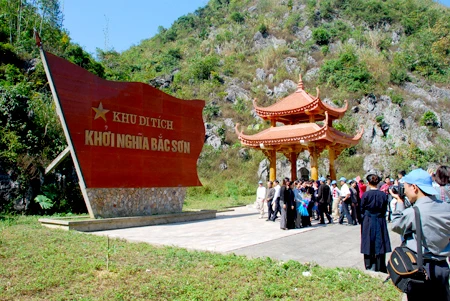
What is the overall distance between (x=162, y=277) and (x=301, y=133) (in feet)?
38.9

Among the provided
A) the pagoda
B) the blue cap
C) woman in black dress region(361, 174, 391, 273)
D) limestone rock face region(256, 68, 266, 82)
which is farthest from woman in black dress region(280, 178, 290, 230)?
limestone rock face region(256, 68, 266, 82)

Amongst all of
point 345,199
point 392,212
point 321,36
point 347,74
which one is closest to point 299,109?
point 345,199

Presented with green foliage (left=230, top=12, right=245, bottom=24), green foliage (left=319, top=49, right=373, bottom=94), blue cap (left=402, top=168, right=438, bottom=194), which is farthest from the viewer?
green foliage (left=230, top=12, right=245, bottom=24)

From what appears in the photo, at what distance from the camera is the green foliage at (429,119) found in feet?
99.9

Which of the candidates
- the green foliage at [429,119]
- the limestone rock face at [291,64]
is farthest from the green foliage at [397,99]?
the limestone rock face at [291,64]

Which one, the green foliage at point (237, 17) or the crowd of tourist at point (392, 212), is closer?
the crowd of tourist at point (392, 212)

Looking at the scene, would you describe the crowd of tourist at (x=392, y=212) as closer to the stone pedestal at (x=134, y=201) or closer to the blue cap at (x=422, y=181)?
the blue cap at (x=422, y=181)

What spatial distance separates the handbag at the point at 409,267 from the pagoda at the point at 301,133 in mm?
12455

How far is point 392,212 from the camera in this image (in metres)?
3.30

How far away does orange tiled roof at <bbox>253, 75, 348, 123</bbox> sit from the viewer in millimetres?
15863

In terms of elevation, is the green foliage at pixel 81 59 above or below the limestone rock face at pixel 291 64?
below

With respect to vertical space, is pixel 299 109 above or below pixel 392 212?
above

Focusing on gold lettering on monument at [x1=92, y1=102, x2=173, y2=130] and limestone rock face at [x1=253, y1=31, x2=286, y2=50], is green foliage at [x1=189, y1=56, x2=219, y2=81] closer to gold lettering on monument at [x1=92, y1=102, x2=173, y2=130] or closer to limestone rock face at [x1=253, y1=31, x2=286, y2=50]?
limestone rock face at [x1=253, y1=31, x2=286, y2=50]

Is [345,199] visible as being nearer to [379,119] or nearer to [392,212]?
[392,212]
